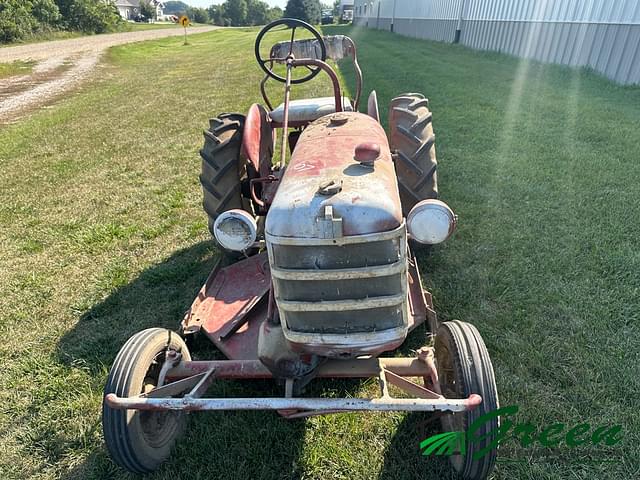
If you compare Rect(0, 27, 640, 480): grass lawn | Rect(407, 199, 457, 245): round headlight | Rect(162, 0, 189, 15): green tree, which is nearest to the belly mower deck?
Rect(0, 27, 640, 480): grass lawn

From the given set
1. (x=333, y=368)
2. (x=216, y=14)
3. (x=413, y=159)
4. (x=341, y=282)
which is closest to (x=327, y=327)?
(x=341, y=282)

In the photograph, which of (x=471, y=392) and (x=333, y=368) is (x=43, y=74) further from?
(x=471, y=392)

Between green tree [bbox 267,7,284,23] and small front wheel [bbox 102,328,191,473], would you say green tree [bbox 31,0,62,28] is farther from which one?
green tree [bbox 267,7,284,23]

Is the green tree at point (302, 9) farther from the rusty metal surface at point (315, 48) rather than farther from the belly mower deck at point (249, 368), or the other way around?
the belly mower deck at point (249, 368)

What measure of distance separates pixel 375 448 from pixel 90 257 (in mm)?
3026

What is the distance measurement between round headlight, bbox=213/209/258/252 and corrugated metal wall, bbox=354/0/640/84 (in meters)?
9.39

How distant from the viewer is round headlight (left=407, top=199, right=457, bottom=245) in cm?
212

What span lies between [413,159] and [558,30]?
1075 centimetres

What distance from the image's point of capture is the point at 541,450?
228 centimetres

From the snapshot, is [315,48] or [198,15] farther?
[198,15]

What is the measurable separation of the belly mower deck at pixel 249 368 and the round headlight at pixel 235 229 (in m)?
0.58

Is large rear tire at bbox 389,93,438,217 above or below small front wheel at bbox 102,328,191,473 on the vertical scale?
above

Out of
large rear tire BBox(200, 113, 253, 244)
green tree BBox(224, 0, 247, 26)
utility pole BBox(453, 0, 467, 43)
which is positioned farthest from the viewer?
green tree BBox(224, 0, 247, 26)

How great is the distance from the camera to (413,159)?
10.4 ft
